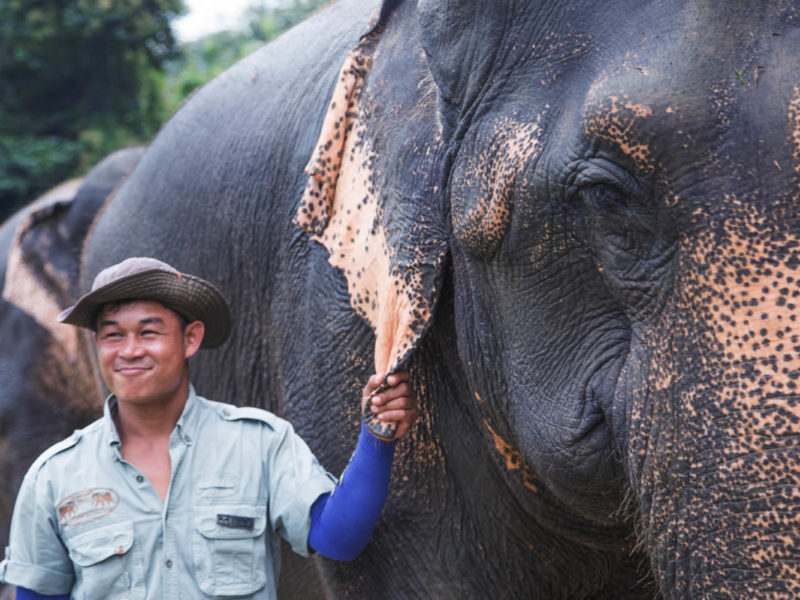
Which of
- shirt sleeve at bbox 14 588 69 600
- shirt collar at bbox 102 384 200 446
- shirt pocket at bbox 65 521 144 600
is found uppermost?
shirt collar at bbox 102 384 200 446

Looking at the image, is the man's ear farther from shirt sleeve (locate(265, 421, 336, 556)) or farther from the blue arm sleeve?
the blue arm sleeve

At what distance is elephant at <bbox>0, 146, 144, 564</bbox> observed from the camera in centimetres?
481

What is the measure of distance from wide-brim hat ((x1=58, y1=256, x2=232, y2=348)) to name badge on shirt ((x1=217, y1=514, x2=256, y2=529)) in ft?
1.49

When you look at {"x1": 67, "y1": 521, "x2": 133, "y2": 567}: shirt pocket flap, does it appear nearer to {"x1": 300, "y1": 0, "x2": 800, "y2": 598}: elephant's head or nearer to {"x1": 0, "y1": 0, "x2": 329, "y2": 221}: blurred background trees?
Result: {"x1": 300, "y1": 0, "x2": 800, "y2": 598}: elephant's head

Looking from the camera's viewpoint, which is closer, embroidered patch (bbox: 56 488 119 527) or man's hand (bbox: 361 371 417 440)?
man's hand (bbox: 361 371 417 440)

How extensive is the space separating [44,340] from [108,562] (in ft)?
9.02

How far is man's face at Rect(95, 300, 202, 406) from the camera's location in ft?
7.69

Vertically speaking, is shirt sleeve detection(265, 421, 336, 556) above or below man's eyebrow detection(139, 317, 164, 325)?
below

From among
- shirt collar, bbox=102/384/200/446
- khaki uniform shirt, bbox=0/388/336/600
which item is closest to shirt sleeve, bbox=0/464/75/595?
khaki uniform shirt, bbox=0/388/336/600

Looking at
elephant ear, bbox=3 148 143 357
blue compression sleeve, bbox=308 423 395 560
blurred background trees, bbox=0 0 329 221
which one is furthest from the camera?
blurred background trees, bbox=0 0 329 221

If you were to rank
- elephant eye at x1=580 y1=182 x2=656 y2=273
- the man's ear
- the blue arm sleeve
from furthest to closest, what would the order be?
the man's ear
the blue arm sleeve
elephant eye at x1=580 y1=182 x2=656 y2=273

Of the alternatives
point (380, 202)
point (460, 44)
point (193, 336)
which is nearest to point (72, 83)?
point (193, 336)

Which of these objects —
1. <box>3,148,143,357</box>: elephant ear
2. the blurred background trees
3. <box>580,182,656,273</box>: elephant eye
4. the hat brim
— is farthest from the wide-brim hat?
the blurred background trees

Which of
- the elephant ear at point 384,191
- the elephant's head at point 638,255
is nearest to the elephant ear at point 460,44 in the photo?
the elephant's head at point 638,255
